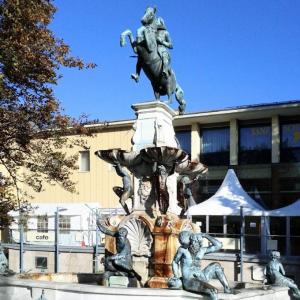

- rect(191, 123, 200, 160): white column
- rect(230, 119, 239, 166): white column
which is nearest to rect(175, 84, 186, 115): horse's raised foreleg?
rect(230, 119, 239, 166): white column

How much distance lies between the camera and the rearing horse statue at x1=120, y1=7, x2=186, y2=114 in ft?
37.4

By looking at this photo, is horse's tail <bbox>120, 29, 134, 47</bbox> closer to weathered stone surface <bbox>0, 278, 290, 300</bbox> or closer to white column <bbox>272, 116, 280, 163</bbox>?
weathered stone surface <bbox>0, 278, 290, 300</bbox>

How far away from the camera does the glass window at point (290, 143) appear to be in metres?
30.6

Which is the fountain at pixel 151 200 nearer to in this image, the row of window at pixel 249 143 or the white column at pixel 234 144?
the row of window at pixel 249 143

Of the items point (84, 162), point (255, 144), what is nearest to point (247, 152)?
point (255, 144)

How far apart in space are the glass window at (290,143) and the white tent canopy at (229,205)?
6.40 meters

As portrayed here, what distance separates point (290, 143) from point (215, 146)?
430 cm

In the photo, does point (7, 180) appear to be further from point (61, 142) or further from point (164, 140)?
point (164, 140)

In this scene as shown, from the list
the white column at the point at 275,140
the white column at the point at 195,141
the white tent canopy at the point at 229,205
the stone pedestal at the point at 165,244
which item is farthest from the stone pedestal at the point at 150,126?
the white column at the point at 195,141

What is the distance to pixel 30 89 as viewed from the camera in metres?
13.7

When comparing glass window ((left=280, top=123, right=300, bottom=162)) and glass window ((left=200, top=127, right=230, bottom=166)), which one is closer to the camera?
glass window ((left=280, top=123, right=300, bottom=162))

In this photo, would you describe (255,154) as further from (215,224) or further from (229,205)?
(229,205)

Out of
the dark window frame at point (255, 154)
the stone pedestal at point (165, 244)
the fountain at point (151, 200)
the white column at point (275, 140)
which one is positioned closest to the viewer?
the fountain at point (151, 200)

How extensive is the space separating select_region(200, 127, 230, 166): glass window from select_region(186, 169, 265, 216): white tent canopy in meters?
Result: 7.16
